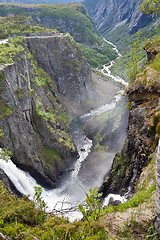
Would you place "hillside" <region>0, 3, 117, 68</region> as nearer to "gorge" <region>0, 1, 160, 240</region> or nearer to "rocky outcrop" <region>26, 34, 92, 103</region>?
"rocky outcrop" <region>26, 34, 92, 103</region>

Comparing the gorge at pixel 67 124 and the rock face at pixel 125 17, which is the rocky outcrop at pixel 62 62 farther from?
the rock face at pixel 125 17

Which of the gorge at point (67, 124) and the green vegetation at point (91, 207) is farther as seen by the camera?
the gorge at point (67, 124)

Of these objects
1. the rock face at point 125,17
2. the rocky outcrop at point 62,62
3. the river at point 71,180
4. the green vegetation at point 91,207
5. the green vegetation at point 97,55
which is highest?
the rock face at point 125,17

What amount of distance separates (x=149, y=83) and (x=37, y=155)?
18.9 meters

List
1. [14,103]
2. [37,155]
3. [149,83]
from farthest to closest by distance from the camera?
[37,155]
[14,103]
[149,83]

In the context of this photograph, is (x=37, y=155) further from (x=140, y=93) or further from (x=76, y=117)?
(x=76, y=117)

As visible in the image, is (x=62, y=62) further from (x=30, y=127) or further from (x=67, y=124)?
(x=30, y=127)

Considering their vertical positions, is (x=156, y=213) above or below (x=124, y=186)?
below

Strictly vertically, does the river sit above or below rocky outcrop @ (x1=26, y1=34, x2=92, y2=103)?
below

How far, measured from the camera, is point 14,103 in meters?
21.9

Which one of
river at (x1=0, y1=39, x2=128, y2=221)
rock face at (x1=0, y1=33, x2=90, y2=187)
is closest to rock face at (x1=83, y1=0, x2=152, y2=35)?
river at (x1=0, y1=39, x2=128, y2=221)

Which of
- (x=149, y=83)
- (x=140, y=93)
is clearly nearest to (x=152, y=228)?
(x=149, y=83)

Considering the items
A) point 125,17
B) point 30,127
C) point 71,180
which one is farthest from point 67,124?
point 125,17

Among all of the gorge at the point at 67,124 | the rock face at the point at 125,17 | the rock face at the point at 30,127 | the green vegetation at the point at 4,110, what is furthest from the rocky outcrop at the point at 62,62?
the rock face at the point at 125,17
